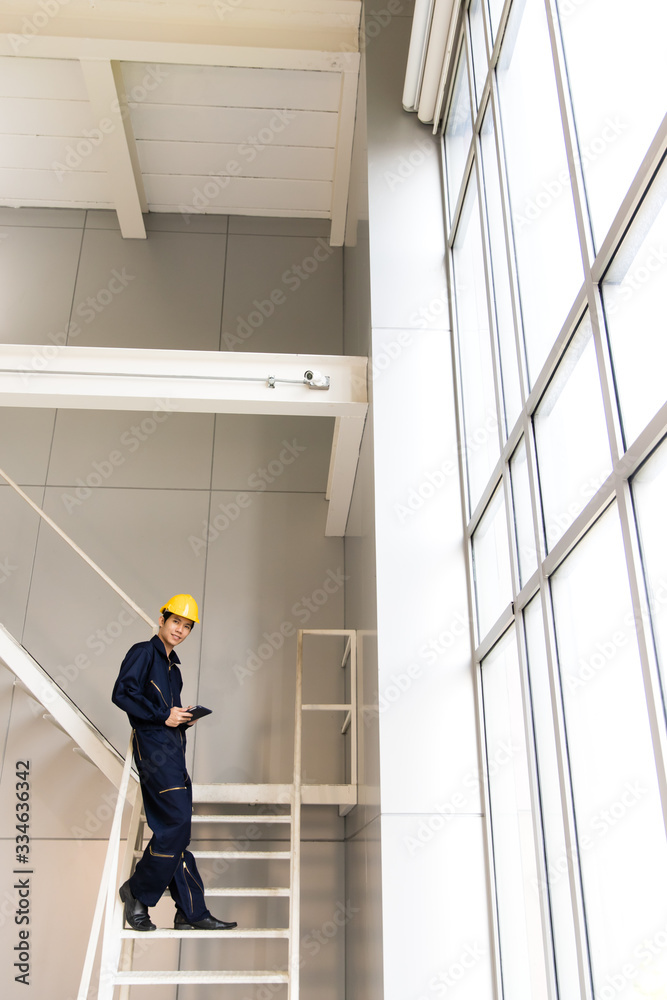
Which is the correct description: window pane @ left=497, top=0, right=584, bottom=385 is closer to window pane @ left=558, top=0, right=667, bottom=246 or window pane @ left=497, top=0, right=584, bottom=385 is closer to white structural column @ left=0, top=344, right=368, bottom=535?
window pane @ left=558, top=0, right=667, bottom=246

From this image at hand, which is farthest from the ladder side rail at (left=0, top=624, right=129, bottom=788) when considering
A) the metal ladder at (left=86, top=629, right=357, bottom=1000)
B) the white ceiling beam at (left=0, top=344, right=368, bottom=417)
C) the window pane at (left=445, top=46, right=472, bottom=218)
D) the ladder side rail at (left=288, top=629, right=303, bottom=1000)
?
the window pane at (left=445, top=46, right=472, bottom=218)

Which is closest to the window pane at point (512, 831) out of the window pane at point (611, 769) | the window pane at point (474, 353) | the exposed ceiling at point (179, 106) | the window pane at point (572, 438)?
the window pane at point (611, 769)

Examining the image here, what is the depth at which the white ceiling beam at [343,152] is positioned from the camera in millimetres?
6210

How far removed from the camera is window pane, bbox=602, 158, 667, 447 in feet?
6.66

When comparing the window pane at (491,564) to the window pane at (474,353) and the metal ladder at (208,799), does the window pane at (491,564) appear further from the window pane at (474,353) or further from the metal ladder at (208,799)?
the metal ladder at (208,799)

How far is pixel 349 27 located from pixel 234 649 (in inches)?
186

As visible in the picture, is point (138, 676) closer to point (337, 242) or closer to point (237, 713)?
point (237, 713)

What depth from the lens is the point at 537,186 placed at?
118 inches

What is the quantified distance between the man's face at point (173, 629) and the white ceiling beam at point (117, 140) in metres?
4.28

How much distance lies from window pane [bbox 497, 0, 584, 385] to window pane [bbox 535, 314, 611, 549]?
186mm

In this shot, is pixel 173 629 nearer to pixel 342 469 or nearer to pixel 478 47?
pixel 342 469

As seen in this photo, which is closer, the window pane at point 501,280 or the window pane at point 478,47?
the window pane at point 501,280

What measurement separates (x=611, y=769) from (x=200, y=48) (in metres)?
5.82

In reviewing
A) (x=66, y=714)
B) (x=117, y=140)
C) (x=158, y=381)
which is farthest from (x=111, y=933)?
(x=117, y=140)
